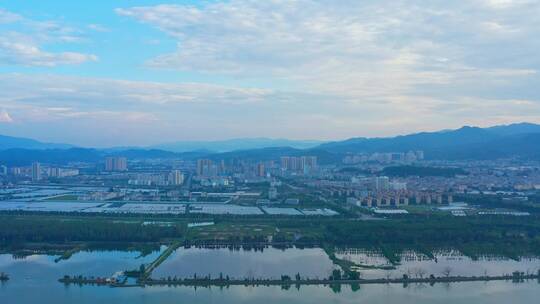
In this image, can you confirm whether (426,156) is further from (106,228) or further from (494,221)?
(106,228)

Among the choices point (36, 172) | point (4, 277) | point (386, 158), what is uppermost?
point (386, 158)

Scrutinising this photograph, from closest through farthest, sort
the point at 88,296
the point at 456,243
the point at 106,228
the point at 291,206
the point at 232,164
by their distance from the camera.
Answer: the point at 88,296
the point at 456,243
the point at 106,228
the point at 291,206
the point at 232,164

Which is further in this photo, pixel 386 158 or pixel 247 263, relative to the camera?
pixel 386 158

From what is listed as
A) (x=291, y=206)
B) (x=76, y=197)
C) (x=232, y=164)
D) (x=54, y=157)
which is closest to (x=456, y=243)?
(x=291, y=206)

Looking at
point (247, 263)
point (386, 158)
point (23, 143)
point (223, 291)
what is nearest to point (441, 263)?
point (247, 263)

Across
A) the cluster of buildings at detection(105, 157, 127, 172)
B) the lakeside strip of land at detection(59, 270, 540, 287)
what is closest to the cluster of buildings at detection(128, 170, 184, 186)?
the cluster of buildings at detection(105, 157, 127, 172)

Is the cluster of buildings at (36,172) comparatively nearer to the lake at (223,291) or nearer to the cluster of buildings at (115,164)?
the cluster of buildings at (115,164)

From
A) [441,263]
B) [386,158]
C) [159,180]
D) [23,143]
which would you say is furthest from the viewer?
[23,143]

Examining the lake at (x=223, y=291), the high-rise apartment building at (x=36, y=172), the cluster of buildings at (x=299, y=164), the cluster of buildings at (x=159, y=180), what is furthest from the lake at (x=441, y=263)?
the high-rise apartment building at (x=36, y=172)

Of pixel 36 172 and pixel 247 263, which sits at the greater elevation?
pixel 36 172

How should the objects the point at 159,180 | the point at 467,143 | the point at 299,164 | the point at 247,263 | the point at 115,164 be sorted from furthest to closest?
the point at 467,143, the point at 115,164, the point at 299,164, the point at 159,180, the point at 247,263

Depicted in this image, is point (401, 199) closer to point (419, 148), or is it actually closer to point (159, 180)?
point (159, 180)
